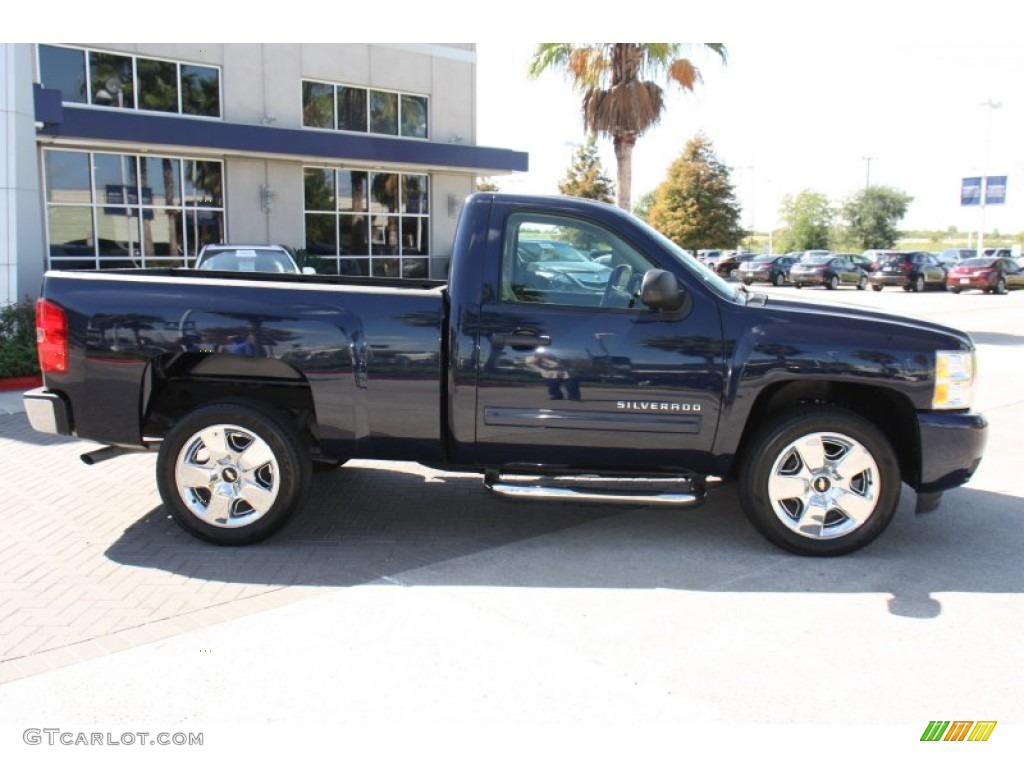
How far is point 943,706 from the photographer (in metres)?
3.45

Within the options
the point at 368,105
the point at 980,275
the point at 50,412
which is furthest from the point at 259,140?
the point at 980,275

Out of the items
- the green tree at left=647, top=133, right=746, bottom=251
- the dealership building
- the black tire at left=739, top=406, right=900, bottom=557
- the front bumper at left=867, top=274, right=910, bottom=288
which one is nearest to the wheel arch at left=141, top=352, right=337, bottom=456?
the black tire at left=739, top=406, right=900, bottom=557

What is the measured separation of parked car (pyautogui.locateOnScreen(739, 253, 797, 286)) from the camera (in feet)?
133

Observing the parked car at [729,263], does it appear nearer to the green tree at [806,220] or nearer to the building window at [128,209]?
the building window at [128,209]

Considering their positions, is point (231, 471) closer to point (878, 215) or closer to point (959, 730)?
point (959, 730)

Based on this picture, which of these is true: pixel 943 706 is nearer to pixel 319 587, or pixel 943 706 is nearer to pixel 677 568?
pixel 677 568

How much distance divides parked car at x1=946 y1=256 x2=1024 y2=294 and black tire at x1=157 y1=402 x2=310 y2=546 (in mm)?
34160

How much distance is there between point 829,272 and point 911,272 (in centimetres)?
343

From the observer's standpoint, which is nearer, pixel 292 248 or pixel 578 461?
pixel 578 461

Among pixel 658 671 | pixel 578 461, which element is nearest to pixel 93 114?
pixel 578 461

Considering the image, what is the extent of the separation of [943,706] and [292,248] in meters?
22.0

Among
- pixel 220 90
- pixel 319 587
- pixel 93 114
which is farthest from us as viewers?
pixel 220 90

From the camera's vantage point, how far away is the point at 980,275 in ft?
110

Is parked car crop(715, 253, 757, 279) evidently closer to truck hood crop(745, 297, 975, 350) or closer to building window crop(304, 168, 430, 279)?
building window crop(304, 168, 430, 279)
